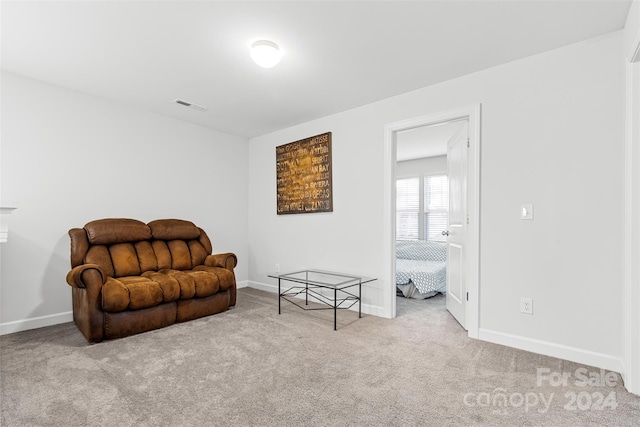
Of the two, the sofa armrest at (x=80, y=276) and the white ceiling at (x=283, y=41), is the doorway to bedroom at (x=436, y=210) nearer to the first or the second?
the white ceiling at (x=283, y=41)

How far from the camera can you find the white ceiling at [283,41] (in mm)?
2031

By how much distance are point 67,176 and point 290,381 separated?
10.0ft

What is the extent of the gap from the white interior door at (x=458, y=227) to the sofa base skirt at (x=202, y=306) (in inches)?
95.8

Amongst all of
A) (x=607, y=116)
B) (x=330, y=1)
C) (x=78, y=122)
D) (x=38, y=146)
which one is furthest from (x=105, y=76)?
(x=607, y=116)

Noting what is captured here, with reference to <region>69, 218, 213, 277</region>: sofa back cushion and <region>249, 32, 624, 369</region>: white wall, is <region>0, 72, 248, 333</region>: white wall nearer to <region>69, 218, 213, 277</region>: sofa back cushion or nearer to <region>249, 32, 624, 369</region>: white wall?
<region>69, 218, 213, 277</region>: sofa back cushion

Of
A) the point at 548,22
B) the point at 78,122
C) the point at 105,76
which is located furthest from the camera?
the point at 78,122

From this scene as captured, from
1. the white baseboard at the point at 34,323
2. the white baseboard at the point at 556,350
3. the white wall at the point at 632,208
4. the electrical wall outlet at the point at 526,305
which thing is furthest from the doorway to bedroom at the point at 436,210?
the white baseboard at the point at 34,323

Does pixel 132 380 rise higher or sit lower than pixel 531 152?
lower

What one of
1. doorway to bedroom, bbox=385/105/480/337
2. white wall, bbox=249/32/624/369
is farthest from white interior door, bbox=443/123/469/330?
white wall, bbox=249/32/624/369

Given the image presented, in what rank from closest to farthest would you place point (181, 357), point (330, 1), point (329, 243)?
point (330, 1), point (181, 357), point (329, 243)

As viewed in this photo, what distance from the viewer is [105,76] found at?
9.79 ft

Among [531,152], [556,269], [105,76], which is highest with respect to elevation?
[105,76]

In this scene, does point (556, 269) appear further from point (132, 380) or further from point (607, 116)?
point (132, 380)

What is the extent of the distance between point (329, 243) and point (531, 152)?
227cm
